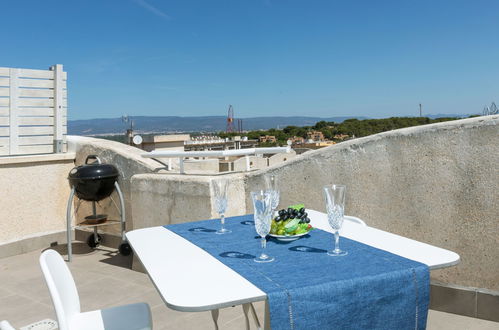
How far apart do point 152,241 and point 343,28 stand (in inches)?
2320

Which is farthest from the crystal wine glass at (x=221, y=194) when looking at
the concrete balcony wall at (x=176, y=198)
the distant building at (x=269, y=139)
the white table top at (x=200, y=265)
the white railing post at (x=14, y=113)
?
the distant building at (x=269, y=139)

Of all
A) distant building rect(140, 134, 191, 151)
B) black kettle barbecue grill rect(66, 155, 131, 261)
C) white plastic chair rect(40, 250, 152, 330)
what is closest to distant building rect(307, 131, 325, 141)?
distant building rect(140, 134, 191, 151)

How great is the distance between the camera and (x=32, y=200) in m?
4.62

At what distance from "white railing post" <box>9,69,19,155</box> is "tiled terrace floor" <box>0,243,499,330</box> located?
3.98ft

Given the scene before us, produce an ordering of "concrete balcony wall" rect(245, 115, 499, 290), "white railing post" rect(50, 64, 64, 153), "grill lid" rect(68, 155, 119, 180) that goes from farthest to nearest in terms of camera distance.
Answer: "white railing post" rect(50, 64, 64, 153) < "grill lid" rect(68, 155, 119, 180) < "concrete balcony wall" rect(245, 115, 499, 290)

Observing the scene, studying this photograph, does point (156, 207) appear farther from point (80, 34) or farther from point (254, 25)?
point (254, 25)

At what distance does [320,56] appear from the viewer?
72.8 m

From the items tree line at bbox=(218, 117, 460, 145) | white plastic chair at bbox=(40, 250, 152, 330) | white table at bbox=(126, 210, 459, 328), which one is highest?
tree line at bbox=(218, 117, 460, 145)

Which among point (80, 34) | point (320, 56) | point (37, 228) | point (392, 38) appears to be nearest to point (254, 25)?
point (320, 56)

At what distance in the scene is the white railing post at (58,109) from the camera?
190 inches

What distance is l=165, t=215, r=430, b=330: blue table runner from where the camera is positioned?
1.16 meters

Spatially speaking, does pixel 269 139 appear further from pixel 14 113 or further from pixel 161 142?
pixel 14 113

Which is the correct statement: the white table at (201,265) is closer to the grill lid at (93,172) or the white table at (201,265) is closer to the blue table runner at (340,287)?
the blue table runner at (340,287)

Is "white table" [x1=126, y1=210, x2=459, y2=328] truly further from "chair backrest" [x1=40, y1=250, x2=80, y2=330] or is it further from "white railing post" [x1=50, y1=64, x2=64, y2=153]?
"white railing post" [x1=50, y1=64, x2=64, y2=153]
